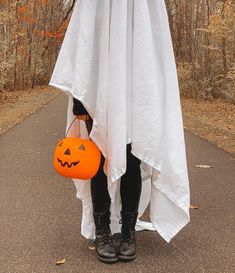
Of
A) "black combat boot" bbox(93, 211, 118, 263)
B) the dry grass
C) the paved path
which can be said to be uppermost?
"black combat boot" bbox(93, 211, 118, 263)

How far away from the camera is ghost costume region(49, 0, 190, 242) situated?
125 inches

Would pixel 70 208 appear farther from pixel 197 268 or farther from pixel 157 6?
pixel 157 6

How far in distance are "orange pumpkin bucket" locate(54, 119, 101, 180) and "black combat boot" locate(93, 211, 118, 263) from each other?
1.40 feet

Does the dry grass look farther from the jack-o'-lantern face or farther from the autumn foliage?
A: the jack-o'-lantern face

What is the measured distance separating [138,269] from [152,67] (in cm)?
134

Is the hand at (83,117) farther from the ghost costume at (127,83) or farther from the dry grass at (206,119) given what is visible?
the dry grass at (206,119)

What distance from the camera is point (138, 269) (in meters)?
3.24

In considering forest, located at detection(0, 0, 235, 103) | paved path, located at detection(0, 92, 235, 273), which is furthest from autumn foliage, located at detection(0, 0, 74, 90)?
paved path, located at detection(0, 92, 235, 273)

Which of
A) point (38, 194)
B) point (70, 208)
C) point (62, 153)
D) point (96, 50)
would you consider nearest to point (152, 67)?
point (96, 50)

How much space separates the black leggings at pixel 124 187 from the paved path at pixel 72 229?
37 centimetres

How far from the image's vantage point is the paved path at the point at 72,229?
10.9 ft

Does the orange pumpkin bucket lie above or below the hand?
below

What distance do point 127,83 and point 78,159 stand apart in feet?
1.96

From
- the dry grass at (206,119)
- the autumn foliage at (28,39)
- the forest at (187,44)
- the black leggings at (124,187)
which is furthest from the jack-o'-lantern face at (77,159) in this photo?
the autumn foliage at (28,39)
